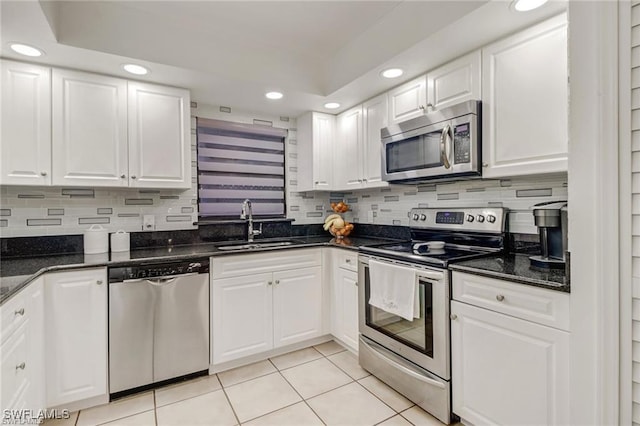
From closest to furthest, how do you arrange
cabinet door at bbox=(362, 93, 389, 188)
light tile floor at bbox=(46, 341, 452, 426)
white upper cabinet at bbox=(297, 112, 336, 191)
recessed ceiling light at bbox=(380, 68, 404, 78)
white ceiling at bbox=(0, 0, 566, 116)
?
white ceiling at bbox=(0, 0, 566, 116), light tile floor at bbox=(46, 341, 452, 426), recessed ceiling light at bbox=(380, 68, 404, 78), cabinet door at bbox=(362, 93, 389, 188), white upper cabinet at bbox=(297, 112, 336, 191)

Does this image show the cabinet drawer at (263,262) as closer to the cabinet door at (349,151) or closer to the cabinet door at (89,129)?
the cabinet door at (349,151)

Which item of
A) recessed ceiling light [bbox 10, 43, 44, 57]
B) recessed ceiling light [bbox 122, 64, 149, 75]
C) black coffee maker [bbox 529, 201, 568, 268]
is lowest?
black coffee maker [bbox 529, 201, 568, 268]

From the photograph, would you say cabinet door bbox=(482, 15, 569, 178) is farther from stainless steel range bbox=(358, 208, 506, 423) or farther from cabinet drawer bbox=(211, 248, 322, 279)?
cabinet drawer bbox=(211, 248, 322, 279)

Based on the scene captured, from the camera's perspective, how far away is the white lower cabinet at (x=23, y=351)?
1307mm

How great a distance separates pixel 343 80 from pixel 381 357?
2140mm

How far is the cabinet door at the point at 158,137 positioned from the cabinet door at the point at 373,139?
153 cm

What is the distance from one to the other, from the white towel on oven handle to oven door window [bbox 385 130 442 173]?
76 cm

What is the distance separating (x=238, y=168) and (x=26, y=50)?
1.67 meters

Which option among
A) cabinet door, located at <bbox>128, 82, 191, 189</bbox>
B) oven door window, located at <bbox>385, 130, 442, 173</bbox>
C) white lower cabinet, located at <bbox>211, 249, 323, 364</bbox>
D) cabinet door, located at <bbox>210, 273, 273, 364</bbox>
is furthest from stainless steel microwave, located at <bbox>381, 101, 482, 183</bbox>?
cabinet door, located at <bbox>128, 82, 191, 189</bbox>

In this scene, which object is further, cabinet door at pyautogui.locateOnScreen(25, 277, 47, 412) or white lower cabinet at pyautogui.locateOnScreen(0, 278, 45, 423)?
cabinet door at pyautogui.locateOnScreen(25, 277, 47, 412)

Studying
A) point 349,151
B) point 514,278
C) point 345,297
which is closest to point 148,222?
point 345,297

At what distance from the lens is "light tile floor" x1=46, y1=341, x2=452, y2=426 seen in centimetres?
183

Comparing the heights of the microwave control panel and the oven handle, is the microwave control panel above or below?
above

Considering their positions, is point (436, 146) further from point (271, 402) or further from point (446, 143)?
point (271, 402)
